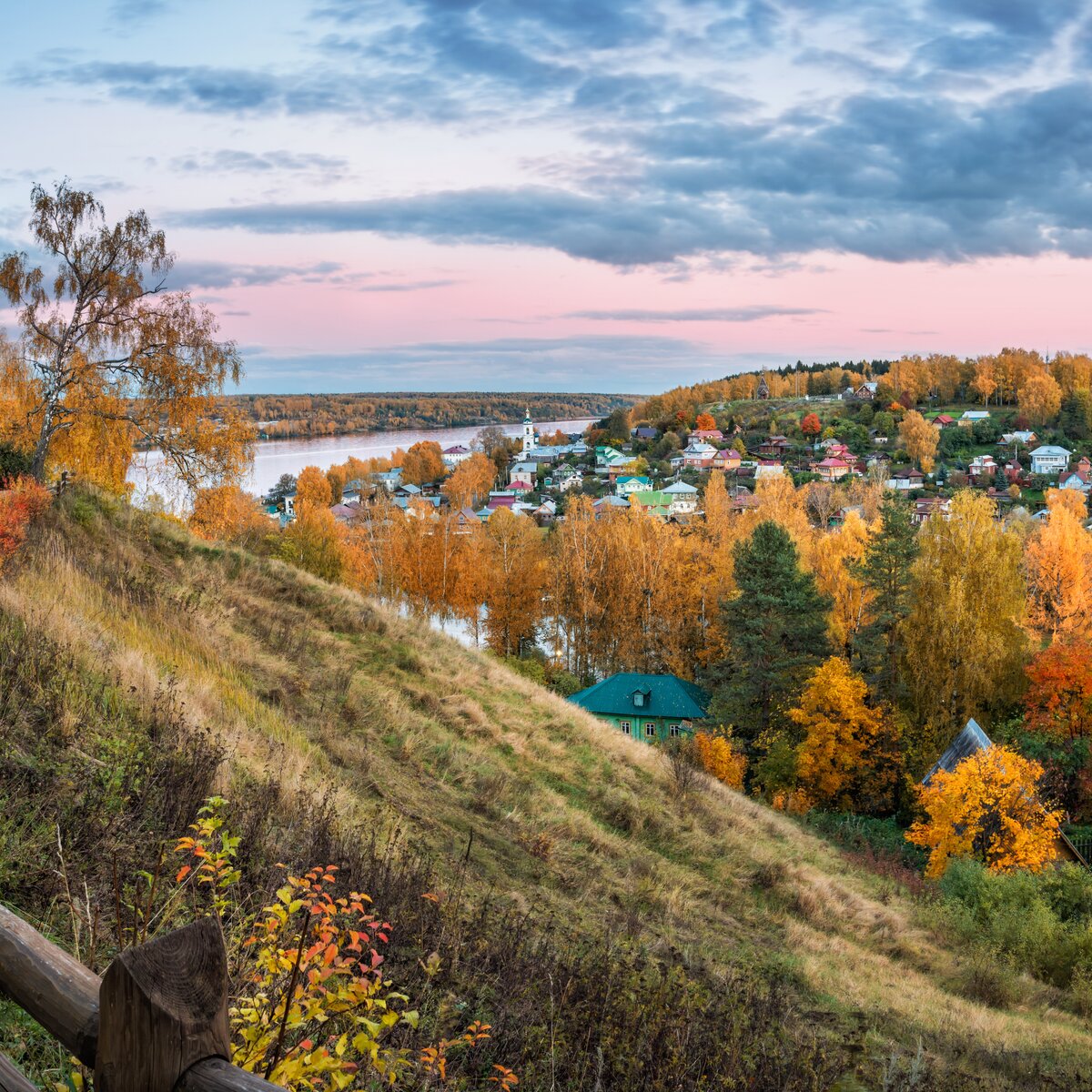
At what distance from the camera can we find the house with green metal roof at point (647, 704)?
112 ft

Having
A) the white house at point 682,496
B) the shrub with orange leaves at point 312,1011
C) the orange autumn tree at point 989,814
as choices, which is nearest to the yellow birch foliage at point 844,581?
the orange autumn tree at point 989,814

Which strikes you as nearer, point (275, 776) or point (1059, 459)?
point (275, 776)

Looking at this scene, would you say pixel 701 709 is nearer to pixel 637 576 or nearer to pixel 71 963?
pixel 637 576

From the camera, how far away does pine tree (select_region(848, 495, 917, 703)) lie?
1233 inches

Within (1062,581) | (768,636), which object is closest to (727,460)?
(1062,581)

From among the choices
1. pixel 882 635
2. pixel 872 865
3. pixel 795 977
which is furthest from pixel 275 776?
pixel 882 635

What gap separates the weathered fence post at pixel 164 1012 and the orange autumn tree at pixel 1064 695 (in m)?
30.1

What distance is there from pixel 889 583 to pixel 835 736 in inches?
265

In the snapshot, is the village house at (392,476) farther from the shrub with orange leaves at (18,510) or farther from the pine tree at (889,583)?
the shrub with orange leaves at (18,510)

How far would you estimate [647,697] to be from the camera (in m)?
34.9

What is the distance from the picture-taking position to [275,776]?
6.43 metres

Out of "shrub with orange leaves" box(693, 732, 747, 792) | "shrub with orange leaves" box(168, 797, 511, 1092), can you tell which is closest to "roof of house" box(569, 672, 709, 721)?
"shrub with orange leaves" box(693, 732, 747, 792)

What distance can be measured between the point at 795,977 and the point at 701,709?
89.2ft

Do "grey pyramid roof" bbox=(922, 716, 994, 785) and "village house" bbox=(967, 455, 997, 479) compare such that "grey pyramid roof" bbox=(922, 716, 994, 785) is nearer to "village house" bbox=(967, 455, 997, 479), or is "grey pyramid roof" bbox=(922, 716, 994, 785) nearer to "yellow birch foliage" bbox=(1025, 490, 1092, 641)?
"yellow birch foliage" bbox=(1025, 490, 1092, 641)
